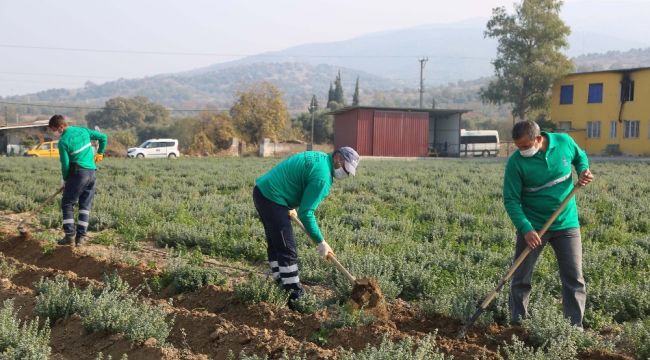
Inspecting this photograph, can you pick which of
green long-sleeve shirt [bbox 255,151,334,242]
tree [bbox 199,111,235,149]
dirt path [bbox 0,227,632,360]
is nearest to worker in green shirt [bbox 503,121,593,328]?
dirt path [bbox 0,227,632,360]

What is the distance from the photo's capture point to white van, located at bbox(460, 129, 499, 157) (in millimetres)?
52812

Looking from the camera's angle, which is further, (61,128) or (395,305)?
(61,128)

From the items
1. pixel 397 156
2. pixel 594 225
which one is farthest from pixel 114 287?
pixel 397 156

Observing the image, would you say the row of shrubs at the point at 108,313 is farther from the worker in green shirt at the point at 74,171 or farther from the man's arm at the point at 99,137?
the man's arm at the point at 99,137

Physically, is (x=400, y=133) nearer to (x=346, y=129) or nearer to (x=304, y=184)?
(x=346, y=129)

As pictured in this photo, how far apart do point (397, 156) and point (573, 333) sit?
136ft

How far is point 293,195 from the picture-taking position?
576 centimetres

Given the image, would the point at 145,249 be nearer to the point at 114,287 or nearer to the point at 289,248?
the point at 114,287

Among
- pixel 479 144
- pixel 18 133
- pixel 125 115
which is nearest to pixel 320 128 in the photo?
pixel 479 144

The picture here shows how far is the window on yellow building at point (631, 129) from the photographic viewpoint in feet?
140

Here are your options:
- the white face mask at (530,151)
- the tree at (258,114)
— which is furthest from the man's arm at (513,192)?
the tree at (258,114)

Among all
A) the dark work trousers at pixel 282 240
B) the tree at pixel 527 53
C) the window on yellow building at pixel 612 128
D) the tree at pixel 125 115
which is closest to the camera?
the dark work trousers at pixel 282 240

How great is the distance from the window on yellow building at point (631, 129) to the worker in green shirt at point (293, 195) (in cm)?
4304

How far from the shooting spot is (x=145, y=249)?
8.92m
